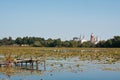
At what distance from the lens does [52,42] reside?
465 feet

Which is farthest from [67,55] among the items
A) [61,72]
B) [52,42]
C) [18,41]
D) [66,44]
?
[18,41]

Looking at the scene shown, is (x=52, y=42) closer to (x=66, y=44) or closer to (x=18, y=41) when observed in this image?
(x=66, y=44)

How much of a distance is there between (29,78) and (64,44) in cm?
11628

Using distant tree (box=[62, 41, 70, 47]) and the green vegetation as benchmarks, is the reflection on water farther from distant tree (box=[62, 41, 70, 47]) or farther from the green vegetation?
distant tree (box=[62, 41, 70, 47])

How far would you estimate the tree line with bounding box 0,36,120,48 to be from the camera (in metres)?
119

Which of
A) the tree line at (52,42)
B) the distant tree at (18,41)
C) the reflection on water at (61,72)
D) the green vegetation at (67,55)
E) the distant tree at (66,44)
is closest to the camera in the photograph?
the reflection on water at (61,72)

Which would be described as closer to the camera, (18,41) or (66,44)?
(66,44)

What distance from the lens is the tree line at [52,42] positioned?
119 m

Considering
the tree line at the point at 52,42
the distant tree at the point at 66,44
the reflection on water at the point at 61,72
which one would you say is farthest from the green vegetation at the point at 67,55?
the distant tree at the point at 66,44

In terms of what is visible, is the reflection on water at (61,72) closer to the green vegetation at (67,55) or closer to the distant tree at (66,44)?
the green vegetation at (67,55)

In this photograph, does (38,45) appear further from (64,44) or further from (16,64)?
(16,64)

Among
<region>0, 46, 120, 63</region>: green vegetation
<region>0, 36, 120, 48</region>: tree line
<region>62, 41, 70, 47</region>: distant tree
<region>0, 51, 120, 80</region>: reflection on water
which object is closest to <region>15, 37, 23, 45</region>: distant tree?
<region>0, 36, 120, 48</region>: tree line

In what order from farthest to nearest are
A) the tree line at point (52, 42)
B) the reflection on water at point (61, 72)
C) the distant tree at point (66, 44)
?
the distant tree at point (66, 44), the tree line at point (52, 42), the reflection on water at point (61, 72)

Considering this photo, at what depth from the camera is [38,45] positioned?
144375mm
